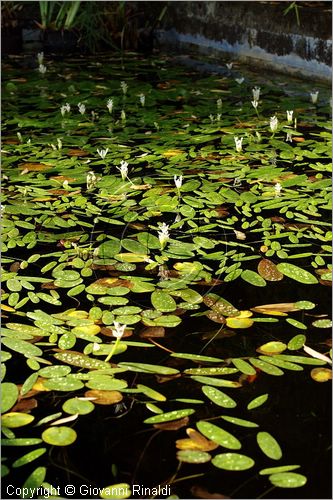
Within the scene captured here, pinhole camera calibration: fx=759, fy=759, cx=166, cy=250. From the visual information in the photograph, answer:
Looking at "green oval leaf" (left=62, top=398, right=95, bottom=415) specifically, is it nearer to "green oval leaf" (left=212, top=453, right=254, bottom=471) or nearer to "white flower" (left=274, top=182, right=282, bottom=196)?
"green oval leaf" (left=212, top=453, right=254, bottom=471)

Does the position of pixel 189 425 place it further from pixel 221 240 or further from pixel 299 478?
pixel 221 240

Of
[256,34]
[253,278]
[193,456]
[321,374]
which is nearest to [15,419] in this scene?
[193,456]

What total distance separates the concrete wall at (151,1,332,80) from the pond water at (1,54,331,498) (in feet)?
4.61

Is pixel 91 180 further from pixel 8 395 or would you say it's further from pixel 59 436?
pixel 59 436

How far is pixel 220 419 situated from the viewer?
138 cm

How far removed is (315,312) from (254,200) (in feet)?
2.69

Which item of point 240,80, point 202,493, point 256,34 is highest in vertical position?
point 256,34

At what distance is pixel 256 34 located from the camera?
5.28 meters

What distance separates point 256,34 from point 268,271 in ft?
12.0

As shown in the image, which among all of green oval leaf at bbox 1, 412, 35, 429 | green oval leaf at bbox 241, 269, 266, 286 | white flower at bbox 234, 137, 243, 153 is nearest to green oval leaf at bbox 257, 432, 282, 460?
green oval leaf at bbox 1, 412, 35, 429

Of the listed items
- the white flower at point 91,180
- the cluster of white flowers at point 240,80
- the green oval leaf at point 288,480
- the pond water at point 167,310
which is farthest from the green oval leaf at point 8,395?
the cluster of white flowers at point 240,80

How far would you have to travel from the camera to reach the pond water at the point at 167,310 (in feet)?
4.21

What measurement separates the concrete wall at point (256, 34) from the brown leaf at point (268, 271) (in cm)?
288

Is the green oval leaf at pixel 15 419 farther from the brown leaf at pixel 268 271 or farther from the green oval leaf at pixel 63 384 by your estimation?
the brown leaf at pixel 268 271
